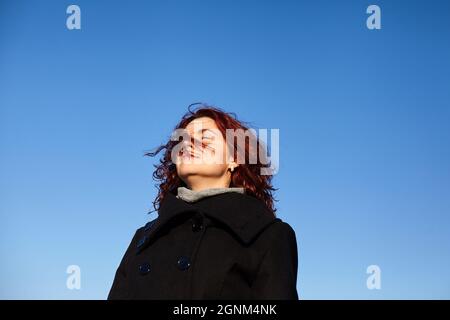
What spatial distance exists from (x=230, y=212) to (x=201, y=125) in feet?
2.69

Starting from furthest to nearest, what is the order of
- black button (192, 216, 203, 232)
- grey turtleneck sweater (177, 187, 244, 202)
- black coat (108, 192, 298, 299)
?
grey turtleneck sweater (177, 187, 244, 202)
black button (192, 216, 203, 232)
black coat (108, 192, 298, 299)

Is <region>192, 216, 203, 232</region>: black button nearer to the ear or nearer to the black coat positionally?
the black coat

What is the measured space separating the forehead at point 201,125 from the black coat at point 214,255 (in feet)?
1.96

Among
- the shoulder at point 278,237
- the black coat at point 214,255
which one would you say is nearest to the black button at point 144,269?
the black coat at point 214,255

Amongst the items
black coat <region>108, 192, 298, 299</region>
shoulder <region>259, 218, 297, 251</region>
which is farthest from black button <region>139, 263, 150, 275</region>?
shoulder <region>259, 218, 297, 251</region>

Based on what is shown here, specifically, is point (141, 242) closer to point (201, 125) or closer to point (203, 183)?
point (203, 183)

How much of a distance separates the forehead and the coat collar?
0.58 meters

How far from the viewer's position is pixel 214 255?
4.35m

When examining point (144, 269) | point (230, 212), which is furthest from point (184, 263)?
point (230, 212)

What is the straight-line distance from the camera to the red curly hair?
16.3 feet

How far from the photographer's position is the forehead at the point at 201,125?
495 centimetres
